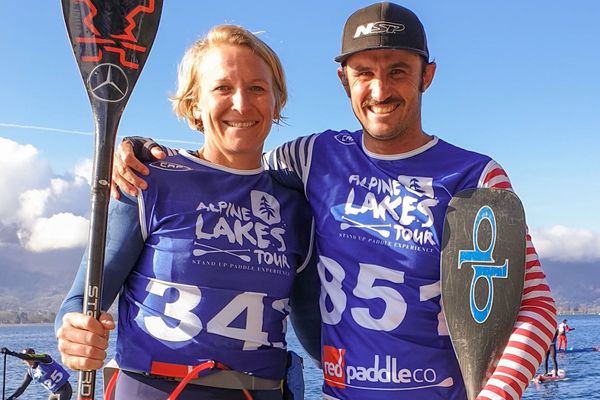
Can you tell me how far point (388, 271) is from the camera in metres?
2.79

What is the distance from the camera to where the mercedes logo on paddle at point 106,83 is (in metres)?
2.88

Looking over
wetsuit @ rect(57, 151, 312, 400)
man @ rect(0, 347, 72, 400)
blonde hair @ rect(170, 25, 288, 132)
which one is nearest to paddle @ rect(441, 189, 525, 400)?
wetsuit @ rect(57, 151, 312, 400)

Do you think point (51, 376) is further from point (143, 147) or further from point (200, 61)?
point (200, 61)

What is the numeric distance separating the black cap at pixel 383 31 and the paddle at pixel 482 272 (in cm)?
70

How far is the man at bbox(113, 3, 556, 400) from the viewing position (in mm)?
2719

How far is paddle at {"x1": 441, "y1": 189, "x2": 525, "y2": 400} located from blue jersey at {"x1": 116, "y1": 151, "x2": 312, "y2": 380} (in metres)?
0.70

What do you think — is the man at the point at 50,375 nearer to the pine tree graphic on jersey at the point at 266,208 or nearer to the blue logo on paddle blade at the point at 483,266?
the pine tree graphic on jersey at the point at 266,208

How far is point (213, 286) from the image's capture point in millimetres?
2725

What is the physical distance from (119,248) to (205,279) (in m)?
0.36

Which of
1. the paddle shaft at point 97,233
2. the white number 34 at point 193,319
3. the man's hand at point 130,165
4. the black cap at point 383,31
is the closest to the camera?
the paddle shaft at point 97,233

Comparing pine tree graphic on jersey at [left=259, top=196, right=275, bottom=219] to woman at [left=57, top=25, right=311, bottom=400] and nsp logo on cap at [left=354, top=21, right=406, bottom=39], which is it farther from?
nsp logo on cap at [left=354, top=21, right=406, bottom=39]

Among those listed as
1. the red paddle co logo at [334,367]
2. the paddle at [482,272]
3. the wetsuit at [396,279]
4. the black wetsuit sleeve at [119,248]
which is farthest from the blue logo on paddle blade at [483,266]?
the black wetsuit sleeve at [119,248]

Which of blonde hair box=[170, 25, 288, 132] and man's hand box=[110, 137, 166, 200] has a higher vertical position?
blonde hair box=[170, 25, 288, 132]

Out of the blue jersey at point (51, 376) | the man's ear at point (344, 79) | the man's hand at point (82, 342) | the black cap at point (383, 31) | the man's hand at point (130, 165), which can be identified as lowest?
the blue jersey at point (51, 376)
